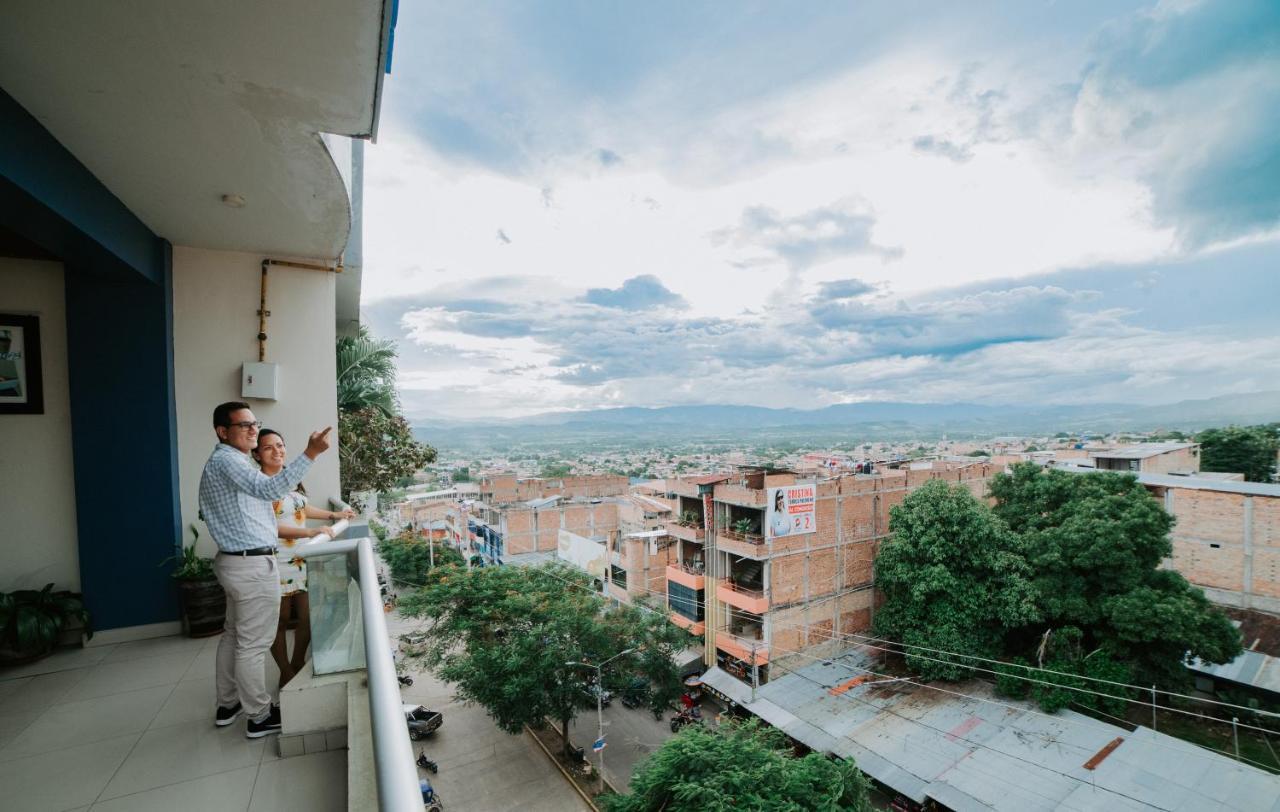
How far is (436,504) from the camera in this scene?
38.6 metres

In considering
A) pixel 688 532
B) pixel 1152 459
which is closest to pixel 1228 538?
pixel 1152 459

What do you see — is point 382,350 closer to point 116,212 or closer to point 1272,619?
point 116,212

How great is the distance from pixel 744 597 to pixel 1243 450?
28502 millimetres

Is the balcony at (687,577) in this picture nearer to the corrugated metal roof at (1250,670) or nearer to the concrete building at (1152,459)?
the corrugated metal roof at (1250,670)

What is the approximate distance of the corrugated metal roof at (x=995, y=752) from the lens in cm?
834

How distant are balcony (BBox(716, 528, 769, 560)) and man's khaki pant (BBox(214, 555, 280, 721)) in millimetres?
12568

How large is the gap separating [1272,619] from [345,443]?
2326cm

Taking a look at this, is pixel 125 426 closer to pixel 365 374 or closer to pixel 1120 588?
pixel 365 374

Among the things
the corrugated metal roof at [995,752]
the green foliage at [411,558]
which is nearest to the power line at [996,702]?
the corrugated metal roof at [995,752]

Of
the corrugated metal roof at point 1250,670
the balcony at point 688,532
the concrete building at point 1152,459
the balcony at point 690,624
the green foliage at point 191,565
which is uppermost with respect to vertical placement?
the green foliage at point 191,565

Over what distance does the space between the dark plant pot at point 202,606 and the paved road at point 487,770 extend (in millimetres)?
8195

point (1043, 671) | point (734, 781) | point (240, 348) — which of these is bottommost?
point (1043, 671)

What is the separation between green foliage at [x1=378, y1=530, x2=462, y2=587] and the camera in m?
22.7

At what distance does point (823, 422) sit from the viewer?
12150cm
